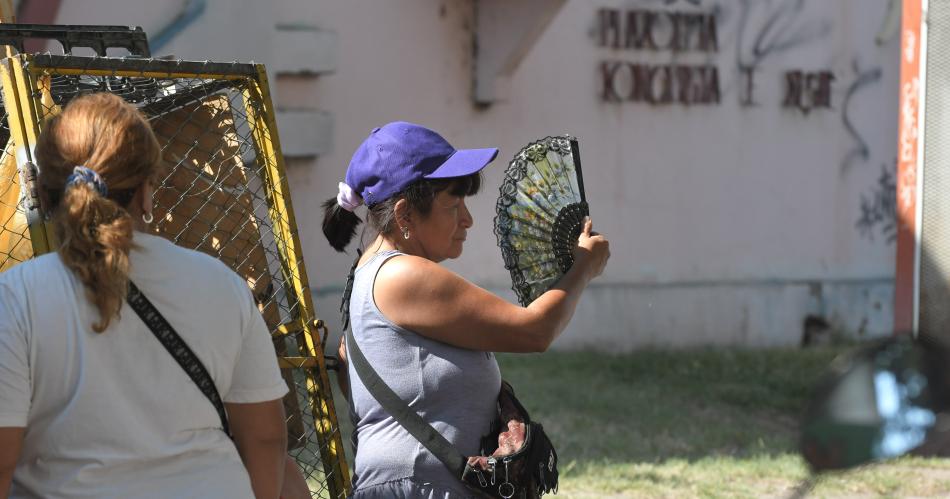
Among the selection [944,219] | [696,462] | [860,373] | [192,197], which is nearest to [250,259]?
[192,197]

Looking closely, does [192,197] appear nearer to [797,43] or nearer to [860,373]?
[860,373]

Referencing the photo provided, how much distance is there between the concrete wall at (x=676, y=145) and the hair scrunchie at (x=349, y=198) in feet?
17.9

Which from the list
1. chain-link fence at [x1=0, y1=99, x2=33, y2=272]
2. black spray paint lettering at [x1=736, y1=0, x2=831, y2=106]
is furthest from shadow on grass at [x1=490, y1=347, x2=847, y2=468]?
chain-link fence at [x1=0, y1=99, x2=33, y2=272]

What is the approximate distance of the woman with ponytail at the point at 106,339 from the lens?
190cm

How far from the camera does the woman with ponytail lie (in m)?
1.90

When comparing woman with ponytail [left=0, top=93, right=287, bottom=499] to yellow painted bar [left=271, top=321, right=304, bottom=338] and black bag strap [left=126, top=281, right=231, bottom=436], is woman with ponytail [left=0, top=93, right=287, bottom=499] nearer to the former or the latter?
black bag strap [left=126, top=281, right=231, bottom=436]

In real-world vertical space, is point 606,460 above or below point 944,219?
below

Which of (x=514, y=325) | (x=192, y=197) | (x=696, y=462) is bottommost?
(x=696, y=462)

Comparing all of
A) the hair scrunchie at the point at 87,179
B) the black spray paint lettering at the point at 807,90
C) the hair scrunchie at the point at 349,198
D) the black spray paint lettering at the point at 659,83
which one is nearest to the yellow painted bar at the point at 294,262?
the hair scrunchie at the point at 349,198

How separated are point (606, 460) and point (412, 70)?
356 cm

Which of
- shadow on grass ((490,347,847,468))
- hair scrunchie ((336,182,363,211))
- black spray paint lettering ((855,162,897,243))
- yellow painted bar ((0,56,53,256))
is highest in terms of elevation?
yellow painted bar ((0,56,53,256))

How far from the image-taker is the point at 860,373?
184cm

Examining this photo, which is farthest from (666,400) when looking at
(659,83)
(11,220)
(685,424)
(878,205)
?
(11,220)

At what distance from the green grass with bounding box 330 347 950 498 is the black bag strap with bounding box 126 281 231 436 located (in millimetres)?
2945
